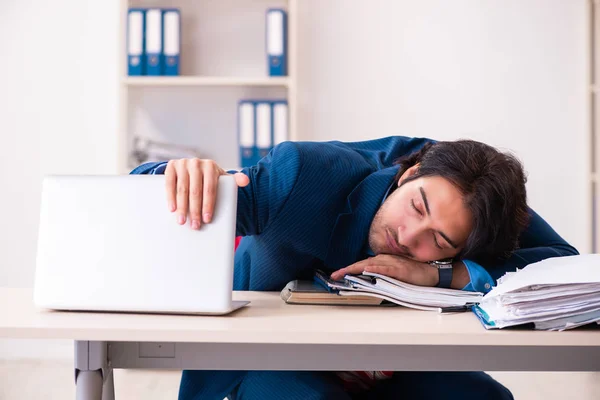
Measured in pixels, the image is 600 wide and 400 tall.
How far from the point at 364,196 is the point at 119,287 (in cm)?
50

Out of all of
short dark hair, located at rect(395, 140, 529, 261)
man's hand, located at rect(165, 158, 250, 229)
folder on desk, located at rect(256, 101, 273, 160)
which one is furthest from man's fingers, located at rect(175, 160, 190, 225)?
folder on desk, located at rect(256, 101, 273, 160)

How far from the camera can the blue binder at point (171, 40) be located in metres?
3.13

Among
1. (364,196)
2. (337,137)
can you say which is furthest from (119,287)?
(337,137)

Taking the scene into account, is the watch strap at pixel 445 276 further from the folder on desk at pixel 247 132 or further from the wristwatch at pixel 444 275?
the folder on desk at pixel 247 132

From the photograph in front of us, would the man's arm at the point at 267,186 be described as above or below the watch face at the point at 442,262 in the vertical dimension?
above

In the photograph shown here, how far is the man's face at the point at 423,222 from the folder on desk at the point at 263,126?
6.23ft

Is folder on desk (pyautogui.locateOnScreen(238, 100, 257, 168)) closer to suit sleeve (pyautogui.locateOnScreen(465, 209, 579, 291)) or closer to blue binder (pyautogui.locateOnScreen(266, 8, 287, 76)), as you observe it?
blue binder (pyautogui.locateOnScreen(266, 8, 287, 76))

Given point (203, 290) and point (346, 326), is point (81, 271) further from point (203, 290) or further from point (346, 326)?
point (346, 326)

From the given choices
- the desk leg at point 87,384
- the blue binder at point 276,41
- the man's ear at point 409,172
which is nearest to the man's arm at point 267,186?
the man's ear at point 409,172

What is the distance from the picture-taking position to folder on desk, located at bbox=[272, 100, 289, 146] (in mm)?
3133

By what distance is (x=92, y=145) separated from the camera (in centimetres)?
344

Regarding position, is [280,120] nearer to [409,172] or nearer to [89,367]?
[409,172]

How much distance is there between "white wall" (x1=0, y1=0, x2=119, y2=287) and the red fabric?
7.85ft

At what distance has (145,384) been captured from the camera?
114 inches
